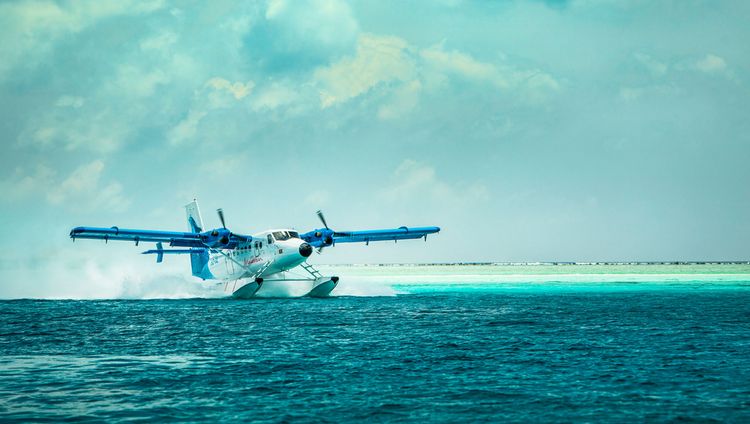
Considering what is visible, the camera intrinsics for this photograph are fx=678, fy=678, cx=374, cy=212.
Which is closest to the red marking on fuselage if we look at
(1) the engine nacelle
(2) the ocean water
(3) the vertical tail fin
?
(1) the engine nacelle

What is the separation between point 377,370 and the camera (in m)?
16.7

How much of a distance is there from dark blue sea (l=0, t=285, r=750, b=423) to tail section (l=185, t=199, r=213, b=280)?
81.6ft

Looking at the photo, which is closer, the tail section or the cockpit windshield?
the cockpit windshield

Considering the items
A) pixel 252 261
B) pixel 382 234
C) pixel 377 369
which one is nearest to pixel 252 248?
pixel 252 261

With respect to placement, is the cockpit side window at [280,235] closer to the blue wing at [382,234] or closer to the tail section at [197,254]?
the blue wing at [382,234]

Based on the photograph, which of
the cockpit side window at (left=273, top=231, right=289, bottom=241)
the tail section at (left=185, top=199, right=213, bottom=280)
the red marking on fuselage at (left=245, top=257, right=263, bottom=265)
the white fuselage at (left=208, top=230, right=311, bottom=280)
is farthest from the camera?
the tail section at (left=185, top=199, right=213, bottom=280)

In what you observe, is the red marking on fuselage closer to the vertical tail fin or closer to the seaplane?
the seaplane

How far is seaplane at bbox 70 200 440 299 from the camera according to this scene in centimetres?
4459

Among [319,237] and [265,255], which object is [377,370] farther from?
[319,237]

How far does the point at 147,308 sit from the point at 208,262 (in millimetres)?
14227

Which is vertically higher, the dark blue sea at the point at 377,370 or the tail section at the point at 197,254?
the tail section at the point at 197,254

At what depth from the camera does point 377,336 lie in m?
24.1

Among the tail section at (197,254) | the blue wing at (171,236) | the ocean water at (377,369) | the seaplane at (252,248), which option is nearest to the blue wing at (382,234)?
the seaplane at (252,248)

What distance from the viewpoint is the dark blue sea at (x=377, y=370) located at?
12.2 meters
